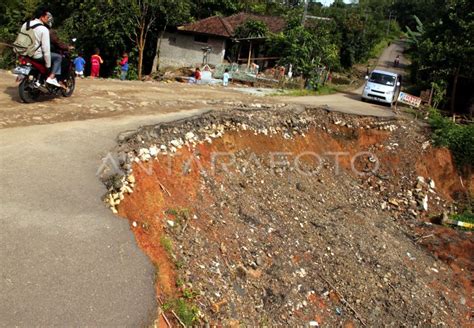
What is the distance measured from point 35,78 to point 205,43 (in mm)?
20113

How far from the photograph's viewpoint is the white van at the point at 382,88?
58.5ft

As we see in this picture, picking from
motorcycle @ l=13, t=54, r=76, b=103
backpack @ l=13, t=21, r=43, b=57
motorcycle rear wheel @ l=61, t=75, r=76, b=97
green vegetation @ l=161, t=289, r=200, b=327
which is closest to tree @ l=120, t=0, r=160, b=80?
motorcycle rear wheel @ l=61, t=75, r=76, b=97

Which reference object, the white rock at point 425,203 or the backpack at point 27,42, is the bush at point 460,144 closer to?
the white rock at point 425,203

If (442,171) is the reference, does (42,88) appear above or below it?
above

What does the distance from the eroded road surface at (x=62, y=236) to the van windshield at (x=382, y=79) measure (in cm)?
1424

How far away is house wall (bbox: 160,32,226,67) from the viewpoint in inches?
1070

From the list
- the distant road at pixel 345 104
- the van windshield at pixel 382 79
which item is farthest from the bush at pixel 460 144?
the van windshield at pixel 382 79

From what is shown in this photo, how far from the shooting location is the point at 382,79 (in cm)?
1886


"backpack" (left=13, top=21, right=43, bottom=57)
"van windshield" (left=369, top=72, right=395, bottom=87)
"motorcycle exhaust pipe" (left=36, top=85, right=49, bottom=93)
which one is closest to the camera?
"backpack" (left=13, top=21, right=43, bottom=57)

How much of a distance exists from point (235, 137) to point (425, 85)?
16.1m

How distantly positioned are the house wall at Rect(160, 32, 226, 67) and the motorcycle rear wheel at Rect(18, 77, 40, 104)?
19579mm

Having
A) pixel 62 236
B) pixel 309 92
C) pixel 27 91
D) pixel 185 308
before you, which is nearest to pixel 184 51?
pixel 309 92

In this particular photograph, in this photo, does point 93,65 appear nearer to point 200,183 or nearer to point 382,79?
point 200,183

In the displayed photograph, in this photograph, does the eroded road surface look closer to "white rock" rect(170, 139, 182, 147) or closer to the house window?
"white rock" rect(170, 139, 182, 147)
